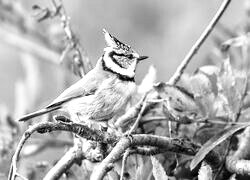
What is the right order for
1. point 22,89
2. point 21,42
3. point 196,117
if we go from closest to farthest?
point 196,117, point 22,89, point 21,42

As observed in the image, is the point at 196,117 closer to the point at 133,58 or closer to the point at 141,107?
the point at 141,107

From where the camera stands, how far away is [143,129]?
10.4 feet

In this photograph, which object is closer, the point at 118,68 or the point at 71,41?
the point at 71,41

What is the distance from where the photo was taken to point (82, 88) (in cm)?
346

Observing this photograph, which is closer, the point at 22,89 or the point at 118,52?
the point at 118,52

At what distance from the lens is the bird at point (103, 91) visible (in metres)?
3.35

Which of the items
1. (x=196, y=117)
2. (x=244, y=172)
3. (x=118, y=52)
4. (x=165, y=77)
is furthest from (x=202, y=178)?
(x=165, y=77)

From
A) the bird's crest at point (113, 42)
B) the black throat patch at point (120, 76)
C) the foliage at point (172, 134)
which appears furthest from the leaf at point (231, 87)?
the black throat patch at point (120, 76)

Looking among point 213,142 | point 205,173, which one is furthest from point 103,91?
point 205,173

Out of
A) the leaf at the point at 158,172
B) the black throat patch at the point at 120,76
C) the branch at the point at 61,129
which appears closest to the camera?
the branch at the point at 61,129

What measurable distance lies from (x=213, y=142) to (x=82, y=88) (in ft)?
3.09

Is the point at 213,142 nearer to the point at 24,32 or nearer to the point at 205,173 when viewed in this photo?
the point at 205,173

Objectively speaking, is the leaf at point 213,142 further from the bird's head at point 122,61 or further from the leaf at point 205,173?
the bird's head at point 122,61

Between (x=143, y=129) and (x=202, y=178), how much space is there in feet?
2.31
